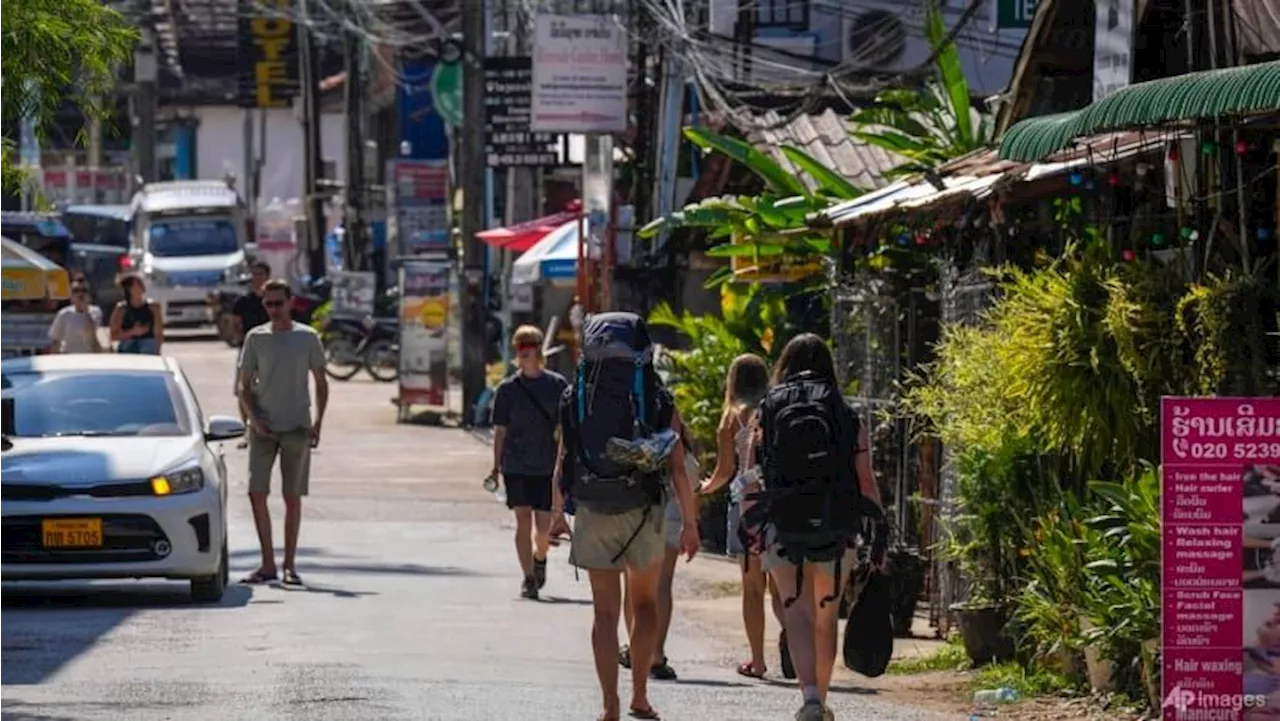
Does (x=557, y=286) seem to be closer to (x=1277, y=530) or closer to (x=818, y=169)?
(x=818, y=169)

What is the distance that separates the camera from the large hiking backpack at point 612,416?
37.2 feet

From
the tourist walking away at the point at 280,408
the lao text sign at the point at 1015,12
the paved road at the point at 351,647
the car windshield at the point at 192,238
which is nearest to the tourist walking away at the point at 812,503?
the paved road at the point at 351,647

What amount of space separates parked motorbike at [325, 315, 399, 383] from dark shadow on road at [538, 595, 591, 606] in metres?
23.7

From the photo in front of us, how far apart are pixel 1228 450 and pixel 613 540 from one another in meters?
2.80

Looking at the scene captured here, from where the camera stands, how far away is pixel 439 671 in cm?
1309

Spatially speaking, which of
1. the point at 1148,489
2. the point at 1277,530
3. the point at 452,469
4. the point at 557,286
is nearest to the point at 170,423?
the point at 1148,489

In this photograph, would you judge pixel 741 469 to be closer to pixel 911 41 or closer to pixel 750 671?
pixel 750 671

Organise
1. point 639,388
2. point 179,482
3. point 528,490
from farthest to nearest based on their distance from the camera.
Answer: point 528,490, point 179,482, point 639,388

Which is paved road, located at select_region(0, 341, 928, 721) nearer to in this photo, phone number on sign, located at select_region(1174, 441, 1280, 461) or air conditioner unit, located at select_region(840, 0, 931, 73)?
phone number on sign, located at select_region(1174, 441, 1280, 461)

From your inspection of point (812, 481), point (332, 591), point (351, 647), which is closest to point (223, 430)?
point (332, 591)

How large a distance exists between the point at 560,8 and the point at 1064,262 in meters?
17.7

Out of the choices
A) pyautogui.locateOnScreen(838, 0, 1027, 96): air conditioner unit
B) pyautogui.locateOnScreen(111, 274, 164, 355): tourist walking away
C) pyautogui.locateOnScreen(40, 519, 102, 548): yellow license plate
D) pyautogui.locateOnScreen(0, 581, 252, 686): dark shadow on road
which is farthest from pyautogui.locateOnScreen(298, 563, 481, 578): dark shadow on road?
pyautogui.locateOnScreen(838, 0, 1027, 96): air conditioner unit

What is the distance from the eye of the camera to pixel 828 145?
22.4 m

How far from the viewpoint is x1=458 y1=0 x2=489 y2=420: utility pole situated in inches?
1359
